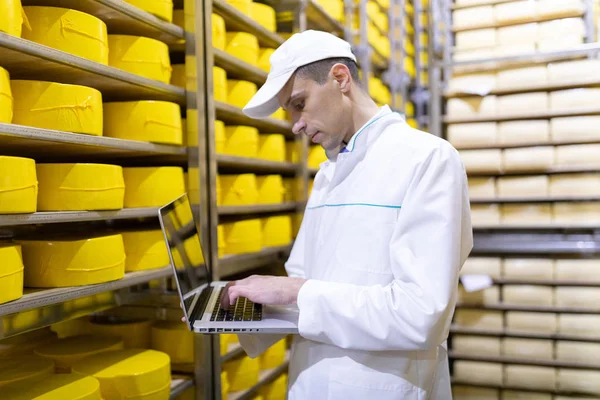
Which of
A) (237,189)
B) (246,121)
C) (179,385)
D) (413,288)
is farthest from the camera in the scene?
(246,121)

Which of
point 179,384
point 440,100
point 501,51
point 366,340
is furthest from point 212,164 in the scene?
point 501,51

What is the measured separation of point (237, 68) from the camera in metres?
2.34

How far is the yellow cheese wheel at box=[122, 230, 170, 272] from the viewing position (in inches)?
69.1

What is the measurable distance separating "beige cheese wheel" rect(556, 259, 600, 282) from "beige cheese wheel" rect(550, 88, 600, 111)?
2.75 feet

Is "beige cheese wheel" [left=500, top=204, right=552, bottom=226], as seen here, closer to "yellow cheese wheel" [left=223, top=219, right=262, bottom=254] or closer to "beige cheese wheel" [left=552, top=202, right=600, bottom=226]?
"beige cheese wheel" [left=552, top=202, right=600, bottom=226]

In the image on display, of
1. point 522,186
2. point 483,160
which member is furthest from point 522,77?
point 522,186

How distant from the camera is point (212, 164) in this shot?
205 centimetres

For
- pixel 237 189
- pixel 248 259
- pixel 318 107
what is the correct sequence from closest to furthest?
1. pixel 318 107
2. pixel 237 189
3. pixel 248 259

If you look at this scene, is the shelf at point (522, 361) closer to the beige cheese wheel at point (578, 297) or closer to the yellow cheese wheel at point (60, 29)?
the beige cheese wheel at point (578, 297)

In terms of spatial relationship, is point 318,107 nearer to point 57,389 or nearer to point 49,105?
point 49,105

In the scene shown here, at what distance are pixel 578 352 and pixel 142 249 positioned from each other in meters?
2.41

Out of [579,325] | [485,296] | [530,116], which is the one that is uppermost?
[530,116]

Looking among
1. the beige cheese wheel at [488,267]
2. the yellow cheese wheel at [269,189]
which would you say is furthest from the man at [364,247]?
the beige cheese wheel at [488,267]

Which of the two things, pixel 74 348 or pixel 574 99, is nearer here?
pixel 74 348
